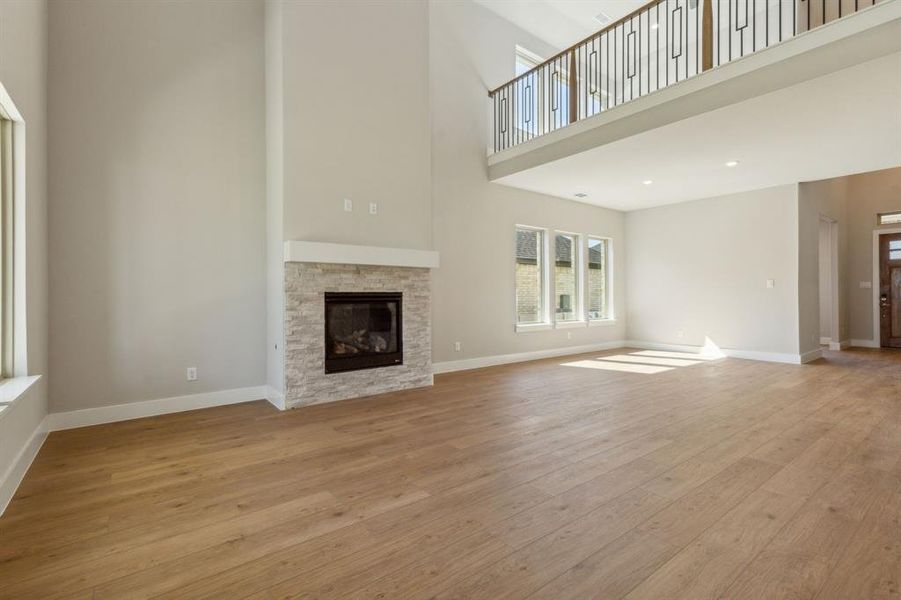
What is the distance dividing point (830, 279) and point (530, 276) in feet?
20.3

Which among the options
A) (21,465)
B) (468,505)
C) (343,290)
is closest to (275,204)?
(343,290)

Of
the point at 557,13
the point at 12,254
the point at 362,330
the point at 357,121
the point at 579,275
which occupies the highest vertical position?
the point at 557,13

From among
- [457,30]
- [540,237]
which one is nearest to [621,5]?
[457,30]

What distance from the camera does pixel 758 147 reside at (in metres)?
5.00

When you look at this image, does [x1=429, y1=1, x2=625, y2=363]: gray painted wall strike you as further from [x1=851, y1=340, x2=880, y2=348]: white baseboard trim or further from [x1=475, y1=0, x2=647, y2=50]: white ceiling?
[x1=851, y1=340, x2=880, y2=348]: white baseboard trim

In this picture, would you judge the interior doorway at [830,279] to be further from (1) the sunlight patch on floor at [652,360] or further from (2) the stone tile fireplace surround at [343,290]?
(2) the stone tile fireplace surround at [343,290]

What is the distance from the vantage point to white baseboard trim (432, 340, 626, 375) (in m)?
6.05

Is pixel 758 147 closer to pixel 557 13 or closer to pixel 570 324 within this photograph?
pixel 570 324

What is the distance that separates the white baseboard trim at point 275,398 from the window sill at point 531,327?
3.91m

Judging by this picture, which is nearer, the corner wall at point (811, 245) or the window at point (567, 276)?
the corner wall at point (811, 245)

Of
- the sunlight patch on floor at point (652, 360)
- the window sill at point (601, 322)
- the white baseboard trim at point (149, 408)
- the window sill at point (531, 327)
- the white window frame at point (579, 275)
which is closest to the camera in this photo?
the white baseboard trim at point (149, 408)

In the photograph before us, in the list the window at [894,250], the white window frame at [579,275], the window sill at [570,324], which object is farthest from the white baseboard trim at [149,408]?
the window at [894,250]

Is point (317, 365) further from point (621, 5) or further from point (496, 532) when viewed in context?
point (621, 5)

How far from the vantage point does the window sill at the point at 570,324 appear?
7.61 meters
